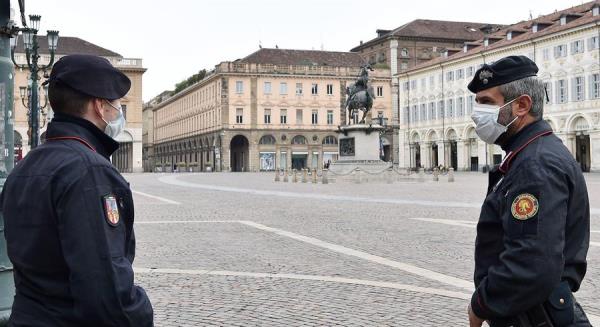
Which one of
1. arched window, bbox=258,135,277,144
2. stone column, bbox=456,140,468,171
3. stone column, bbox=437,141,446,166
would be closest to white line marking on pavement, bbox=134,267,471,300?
stone column, bbox=456,140,468,171

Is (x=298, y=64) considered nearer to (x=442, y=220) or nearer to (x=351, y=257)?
(x=442, y=220)

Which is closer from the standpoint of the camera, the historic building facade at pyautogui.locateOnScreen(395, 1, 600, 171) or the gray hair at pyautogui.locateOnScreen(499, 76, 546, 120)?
the gray hair at pyautogui.locateOnScreen(499, 76, 546, 120)

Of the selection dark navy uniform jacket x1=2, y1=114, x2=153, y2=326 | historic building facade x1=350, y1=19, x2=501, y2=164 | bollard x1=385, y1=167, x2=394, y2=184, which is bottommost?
bollard x1=385, y1=167, x2=394, y2=184

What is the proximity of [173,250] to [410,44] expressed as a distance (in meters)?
87.2

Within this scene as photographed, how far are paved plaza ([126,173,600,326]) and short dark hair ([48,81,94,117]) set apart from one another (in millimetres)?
3489

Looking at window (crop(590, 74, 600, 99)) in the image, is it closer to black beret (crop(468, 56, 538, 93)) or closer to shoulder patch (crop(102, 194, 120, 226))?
black beret (crop(468, 56, 538, 93))

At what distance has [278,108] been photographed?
92062 mm

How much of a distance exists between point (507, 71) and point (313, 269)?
6124mm

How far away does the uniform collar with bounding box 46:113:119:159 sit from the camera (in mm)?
2734

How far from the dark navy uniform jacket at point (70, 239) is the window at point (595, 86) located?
56975 mm

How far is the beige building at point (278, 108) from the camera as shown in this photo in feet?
296

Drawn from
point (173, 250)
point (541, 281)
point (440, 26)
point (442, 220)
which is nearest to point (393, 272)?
point (173, 250)

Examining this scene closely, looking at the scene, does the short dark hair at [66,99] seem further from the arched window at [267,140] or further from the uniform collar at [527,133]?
the arched window at [267,140]

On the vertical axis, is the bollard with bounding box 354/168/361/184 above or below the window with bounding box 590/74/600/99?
below
